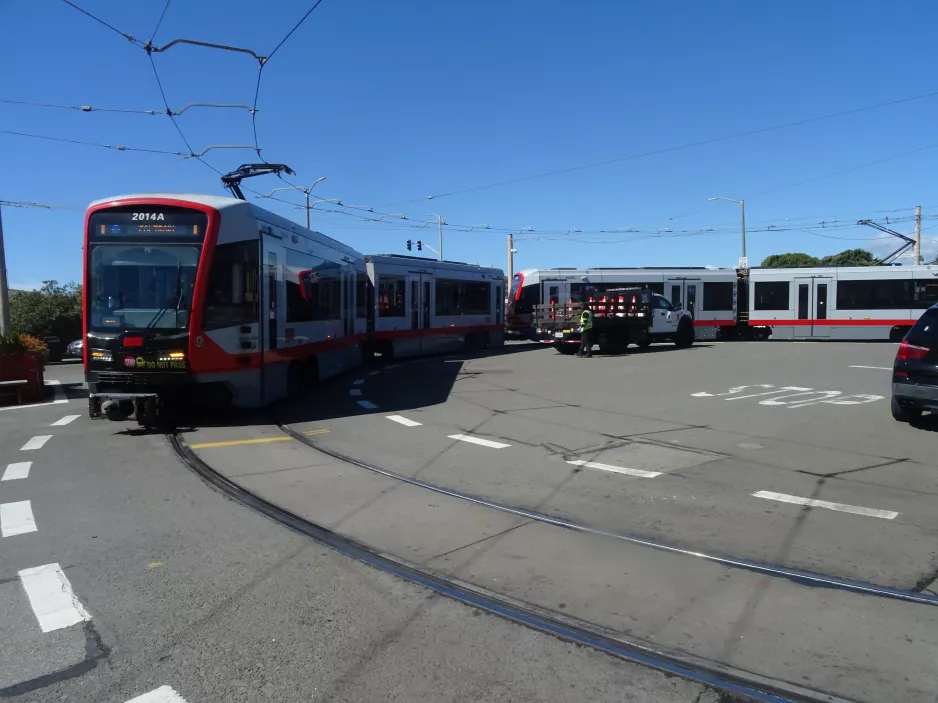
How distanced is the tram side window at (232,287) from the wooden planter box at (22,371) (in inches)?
276

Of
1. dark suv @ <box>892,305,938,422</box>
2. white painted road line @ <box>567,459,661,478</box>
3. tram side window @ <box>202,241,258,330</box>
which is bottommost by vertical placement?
white painted road line @ <box>567,459,661,478</box>

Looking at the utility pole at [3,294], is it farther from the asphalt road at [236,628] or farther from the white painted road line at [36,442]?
the asphalt road at [236,628]

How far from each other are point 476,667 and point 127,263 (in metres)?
8.60

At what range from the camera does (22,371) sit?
1472cm

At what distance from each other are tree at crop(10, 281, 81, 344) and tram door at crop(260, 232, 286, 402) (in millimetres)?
25475

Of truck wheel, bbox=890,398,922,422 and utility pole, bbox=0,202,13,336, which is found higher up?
utility pole, bbox=0,202,13,336

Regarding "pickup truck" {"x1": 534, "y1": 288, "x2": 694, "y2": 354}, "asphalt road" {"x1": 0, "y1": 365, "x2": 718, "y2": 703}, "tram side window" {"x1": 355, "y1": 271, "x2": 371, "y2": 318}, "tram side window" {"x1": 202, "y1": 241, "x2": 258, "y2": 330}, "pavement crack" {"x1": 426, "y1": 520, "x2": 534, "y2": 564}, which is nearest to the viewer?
"asphalt road" {"x1": 0, "y1": 365, "x2": 718, "y2": 703}

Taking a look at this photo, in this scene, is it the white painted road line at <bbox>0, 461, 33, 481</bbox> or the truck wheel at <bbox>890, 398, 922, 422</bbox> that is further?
the truck wheel at <bbox>890, 398, 922, 422</bbox>

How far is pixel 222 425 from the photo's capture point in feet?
35.6

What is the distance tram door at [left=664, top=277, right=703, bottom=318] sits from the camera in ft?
102

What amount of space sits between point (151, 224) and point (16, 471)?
3850 millimetres

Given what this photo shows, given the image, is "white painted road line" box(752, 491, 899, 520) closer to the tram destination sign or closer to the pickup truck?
the tram destination sign

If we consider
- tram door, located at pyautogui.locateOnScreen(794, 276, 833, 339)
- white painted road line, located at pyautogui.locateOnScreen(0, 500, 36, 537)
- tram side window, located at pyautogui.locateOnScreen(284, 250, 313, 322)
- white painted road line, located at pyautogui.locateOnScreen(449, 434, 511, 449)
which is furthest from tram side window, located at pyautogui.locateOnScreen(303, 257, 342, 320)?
tram door, located at pyautogui.locateOnScreen(794, 276, 833, 339)

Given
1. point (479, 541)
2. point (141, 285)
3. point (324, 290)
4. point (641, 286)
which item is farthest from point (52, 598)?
point (641, 286)
